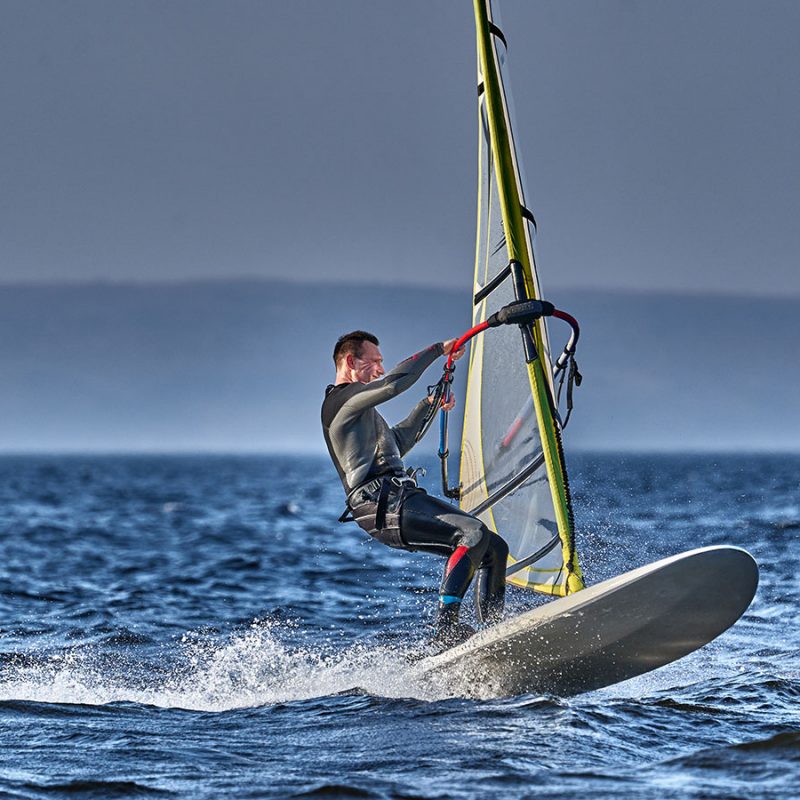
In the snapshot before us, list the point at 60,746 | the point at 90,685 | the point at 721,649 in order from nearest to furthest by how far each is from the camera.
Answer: the point at 60,746 → the point at 90,685 → the point at 721,649

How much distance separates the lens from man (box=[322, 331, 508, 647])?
24.5 ft

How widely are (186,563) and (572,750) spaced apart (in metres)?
12.8

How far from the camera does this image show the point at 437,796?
5359 millimetres

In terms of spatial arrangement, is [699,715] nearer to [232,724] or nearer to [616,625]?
[616,625]

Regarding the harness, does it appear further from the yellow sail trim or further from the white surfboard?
the yellow sail trim

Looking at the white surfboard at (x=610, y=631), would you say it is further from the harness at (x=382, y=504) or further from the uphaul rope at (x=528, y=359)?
the uphaul rope at (x=528, y=359)

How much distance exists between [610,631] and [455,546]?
3.35 ft

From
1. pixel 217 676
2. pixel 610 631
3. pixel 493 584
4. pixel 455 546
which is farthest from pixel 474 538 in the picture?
pixel 217 676

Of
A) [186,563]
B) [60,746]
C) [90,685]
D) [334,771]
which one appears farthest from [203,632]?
[186,563]

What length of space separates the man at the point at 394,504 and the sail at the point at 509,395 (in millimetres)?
648

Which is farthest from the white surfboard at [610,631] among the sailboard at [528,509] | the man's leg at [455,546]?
the man's leg at [455,546]

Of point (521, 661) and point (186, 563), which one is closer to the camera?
point (521, 661)

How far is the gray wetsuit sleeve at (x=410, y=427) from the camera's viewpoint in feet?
26.3

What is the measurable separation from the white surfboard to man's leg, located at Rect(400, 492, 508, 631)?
30 cm
